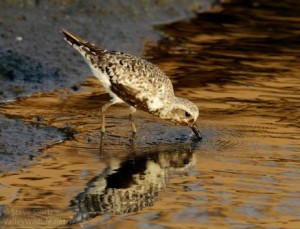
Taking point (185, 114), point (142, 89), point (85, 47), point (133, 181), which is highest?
point (85, 47)

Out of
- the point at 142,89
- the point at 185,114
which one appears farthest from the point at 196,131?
the point at 142,89

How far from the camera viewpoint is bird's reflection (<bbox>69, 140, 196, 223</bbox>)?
8.98 metres

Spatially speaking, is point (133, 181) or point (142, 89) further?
point (142, 89)

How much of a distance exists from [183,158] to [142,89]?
4.65ft

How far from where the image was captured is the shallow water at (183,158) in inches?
347

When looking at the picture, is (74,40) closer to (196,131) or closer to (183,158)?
(196,131)

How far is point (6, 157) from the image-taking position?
10547mm

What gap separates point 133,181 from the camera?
32.9 ft

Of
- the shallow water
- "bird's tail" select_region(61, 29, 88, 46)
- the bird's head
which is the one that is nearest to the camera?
the shallow water

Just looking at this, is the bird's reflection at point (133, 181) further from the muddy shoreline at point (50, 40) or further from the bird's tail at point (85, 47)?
the bird's tail at point (85, 47)

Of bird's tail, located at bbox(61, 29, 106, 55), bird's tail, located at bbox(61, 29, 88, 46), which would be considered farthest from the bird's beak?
bird's tail, located at bbox(61, 29, 88, 46)

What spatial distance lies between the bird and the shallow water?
0.27m

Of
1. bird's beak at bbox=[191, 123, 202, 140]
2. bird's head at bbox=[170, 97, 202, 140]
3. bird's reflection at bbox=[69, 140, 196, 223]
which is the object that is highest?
bird's head at bbox=[170, 97, 202, 140]

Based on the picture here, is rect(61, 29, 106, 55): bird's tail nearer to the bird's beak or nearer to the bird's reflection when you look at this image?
the bird's beak
